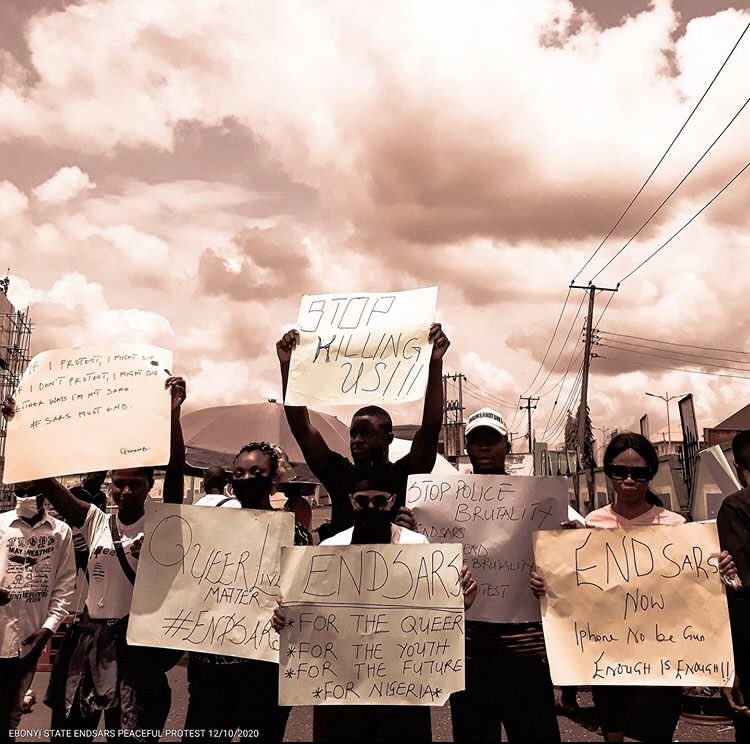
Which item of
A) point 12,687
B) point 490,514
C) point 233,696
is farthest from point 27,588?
point 490,514

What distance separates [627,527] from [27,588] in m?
3.11

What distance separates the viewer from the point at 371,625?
320cm

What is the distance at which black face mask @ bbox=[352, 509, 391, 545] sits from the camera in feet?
10.4

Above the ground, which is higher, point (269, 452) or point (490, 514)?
point (269, 452)

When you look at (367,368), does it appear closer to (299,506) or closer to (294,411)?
(294,411)

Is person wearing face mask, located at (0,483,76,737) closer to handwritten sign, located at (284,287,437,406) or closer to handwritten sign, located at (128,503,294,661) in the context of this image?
handwritten sign, located at (128,503,294,661)

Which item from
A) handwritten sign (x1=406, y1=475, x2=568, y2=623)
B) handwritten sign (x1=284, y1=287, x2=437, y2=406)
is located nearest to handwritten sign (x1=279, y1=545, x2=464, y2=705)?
handwritten sign (x1=406, y1=475, x2=568, y2=623)

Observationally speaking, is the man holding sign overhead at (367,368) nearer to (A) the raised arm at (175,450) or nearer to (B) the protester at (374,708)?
(B) the protester at (374,708)

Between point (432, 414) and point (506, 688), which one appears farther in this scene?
point (432, 414)

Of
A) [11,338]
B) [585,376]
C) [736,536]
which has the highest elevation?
[11,338]

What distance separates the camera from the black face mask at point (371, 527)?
317 cm

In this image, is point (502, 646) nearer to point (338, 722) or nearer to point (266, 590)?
point (338, 722)

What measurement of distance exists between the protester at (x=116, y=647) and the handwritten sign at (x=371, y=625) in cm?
77

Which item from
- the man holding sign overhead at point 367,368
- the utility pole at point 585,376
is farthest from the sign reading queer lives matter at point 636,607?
the utility pole at point 585,376
